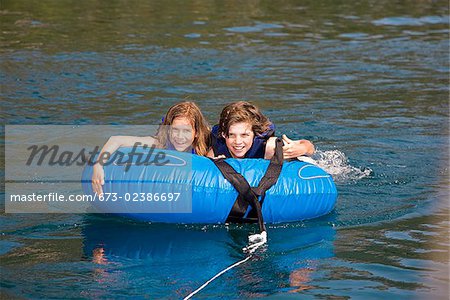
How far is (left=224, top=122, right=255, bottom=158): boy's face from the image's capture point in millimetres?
6727

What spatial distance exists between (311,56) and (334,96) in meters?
2.91

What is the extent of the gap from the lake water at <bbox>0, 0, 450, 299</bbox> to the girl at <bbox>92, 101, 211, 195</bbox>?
0.64 metres

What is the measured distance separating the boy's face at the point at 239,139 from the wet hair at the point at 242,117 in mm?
33

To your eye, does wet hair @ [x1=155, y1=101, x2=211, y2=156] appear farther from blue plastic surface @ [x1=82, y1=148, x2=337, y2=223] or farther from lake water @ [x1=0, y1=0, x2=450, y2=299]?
lake water @ [x1=0, y1=0, x2=450, y2=299]

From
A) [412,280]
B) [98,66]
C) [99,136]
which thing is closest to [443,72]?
[98,66]

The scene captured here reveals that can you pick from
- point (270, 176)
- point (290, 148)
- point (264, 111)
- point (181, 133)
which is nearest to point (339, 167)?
point (290, 148)

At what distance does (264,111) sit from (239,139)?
12.7ft

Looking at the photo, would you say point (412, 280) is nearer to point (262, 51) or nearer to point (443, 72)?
point (443, 72)

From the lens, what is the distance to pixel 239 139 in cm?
679

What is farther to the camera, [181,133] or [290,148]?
[290,148]

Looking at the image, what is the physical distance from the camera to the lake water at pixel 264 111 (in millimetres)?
5648

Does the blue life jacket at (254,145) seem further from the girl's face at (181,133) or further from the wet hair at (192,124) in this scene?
the girl's face at (181,133)

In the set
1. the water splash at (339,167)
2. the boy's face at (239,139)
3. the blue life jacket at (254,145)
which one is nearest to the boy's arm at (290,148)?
the blue life jacket at (254,145)

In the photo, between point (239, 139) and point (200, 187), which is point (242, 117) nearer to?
point (239, 139)
